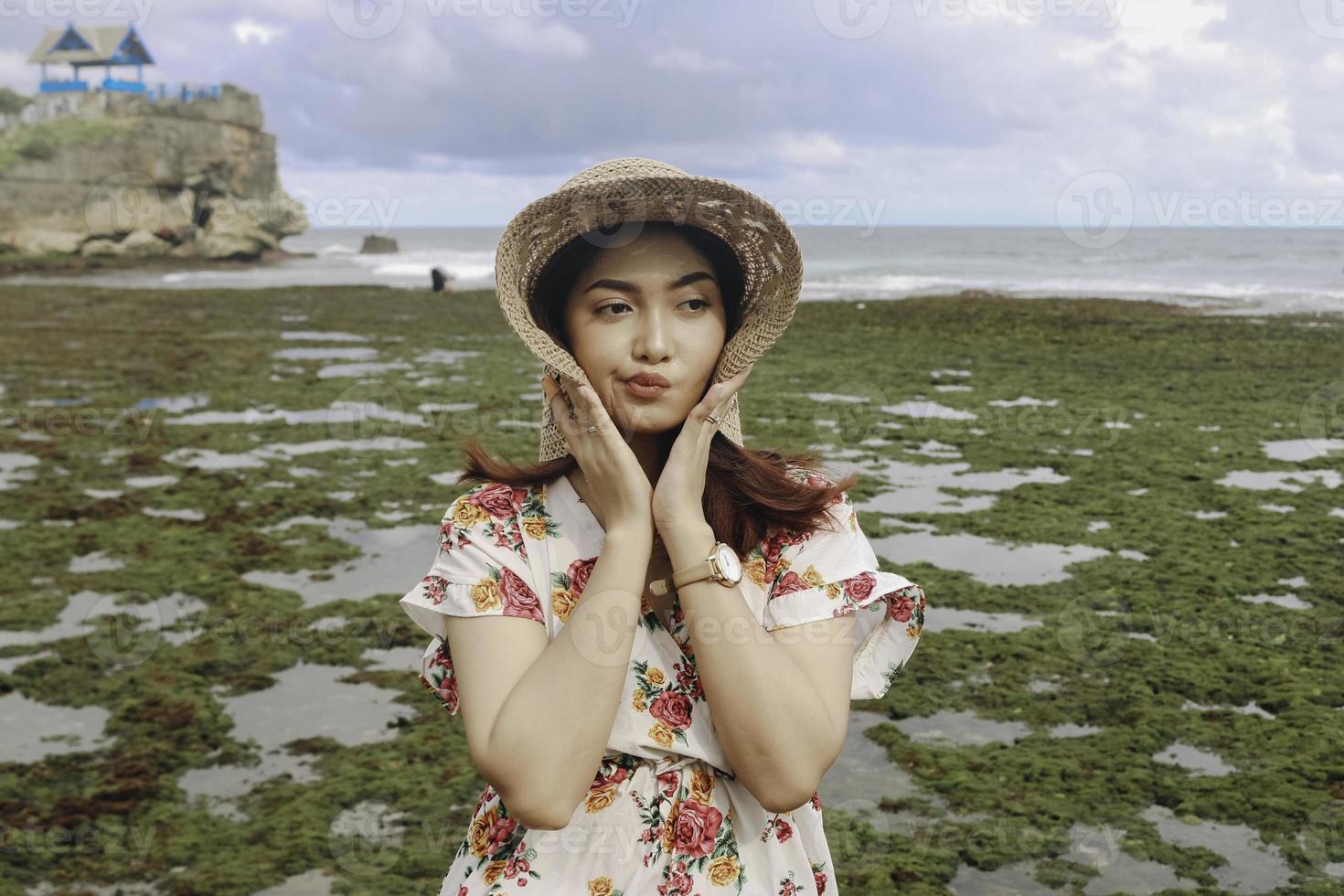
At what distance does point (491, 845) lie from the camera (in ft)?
6.75

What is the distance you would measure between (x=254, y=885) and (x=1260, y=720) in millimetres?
3920

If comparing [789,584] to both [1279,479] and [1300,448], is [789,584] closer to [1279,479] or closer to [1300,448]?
[1279,479]

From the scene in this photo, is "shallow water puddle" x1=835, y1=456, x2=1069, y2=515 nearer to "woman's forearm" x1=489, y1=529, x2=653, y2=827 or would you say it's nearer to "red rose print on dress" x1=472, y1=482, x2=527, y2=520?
"red rose print on dress" x1=472, y1=482, x2=527, y2=520

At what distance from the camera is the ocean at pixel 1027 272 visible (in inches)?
1233

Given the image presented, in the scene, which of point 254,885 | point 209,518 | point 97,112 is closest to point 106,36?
point 97,112

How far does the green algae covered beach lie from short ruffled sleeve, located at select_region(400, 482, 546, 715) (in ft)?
1.58

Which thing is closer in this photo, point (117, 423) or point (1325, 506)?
point (1325, 506)

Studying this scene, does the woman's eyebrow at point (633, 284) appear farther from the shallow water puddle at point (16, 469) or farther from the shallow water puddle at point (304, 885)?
the shallow water puddle at point (16, 469)

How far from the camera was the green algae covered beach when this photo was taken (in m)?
3.94

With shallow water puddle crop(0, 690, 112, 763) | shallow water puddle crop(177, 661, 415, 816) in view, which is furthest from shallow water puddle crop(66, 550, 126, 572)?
shallow water puddle crop(177, 661, 415, 816)

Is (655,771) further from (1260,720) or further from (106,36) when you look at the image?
(106,36)

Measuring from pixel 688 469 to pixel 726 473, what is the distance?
21cm

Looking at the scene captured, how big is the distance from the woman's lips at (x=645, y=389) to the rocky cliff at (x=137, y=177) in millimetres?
52050

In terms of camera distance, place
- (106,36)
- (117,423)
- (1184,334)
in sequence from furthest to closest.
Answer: (106,36) < (1184,334) < (117,423)
